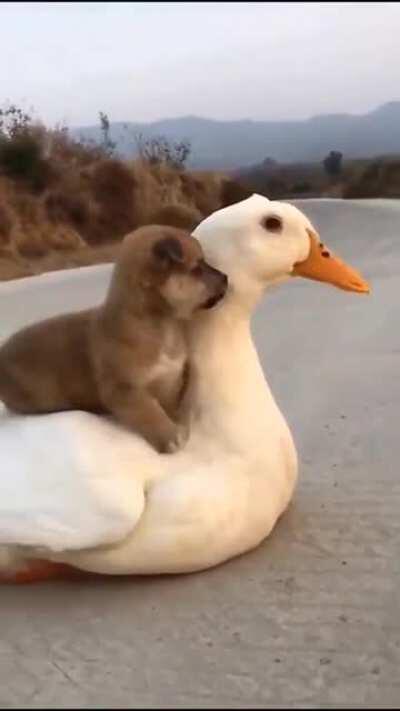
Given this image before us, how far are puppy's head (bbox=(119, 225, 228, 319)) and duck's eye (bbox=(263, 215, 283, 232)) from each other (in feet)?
0.22

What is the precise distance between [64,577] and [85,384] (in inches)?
6.5

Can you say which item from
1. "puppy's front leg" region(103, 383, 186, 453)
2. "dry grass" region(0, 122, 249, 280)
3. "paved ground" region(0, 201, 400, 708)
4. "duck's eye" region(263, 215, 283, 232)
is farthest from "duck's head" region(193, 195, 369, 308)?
"dry grass" region(0, 122, 249, 280)

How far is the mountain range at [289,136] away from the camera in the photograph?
4.60ft

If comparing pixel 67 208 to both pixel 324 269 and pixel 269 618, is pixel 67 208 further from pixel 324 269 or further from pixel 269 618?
pixel 269 618

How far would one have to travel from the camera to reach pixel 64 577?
1.07 m

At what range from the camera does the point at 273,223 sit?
42.1 inches

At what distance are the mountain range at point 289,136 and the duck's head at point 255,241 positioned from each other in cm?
28

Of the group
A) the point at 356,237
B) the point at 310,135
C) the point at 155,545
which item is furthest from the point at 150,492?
the point at 356,237

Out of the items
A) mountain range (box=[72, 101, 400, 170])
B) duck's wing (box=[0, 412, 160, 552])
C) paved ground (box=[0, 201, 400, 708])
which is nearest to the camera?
paved ground (box=[0, 201, 400, 708])

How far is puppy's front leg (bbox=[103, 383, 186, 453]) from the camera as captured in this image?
3.36 feet

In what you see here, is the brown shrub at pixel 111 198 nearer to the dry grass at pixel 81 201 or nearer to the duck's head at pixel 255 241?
the dry grass at pixel 81 201

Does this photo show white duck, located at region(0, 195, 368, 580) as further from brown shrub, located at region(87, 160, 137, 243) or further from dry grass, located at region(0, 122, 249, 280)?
brown shrub, located at region(87, 160, 137, 243)

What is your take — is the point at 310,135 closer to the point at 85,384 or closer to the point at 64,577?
the point at 85,384

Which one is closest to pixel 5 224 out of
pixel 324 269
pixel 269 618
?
pixel 324 269
